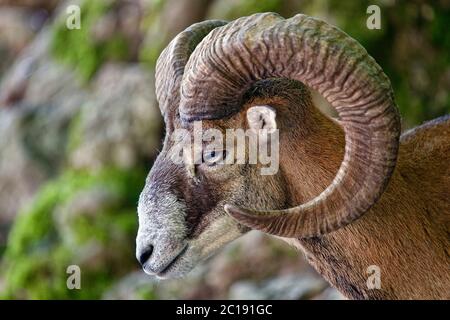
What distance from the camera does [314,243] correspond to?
5168mm

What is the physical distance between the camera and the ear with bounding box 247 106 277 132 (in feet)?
16.4

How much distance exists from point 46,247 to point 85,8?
568 cm

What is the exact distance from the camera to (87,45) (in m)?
14.7

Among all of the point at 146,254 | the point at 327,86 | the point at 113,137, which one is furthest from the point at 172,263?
the point at 113,137

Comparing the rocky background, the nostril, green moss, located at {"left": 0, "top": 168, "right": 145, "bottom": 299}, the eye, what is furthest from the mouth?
green moss, located at {"left": 0, "top": 168, "right": 145, "bottom": 299}

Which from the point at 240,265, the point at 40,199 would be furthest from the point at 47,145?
the point at 240,265

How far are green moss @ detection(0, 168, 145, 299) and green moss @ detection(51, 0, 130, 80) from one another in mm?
2640

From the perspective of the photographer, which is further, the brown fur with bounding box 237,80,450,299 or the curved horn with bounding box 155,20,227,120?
the curved horn with bounding box 155,20,227,120

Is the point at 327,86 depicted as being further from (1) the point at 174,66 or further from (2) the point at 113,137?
(2) the point at 113,137

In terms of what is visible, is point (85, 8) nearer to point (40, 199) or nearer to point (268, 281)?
point (40, 199)

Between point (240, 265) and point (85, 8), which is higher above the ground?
point (85, 8)

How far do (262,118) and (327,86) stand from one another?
53cm

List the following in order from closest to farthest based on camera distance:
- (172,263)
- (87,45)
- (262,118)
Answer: (262,118) → (172,263) → (87,45)

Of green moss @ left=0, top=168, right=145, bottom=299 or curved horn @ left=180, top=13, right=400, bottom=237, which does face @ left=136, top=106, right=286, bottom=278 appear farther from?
green moss @ left=0, top=168, right=145, bottom=299
